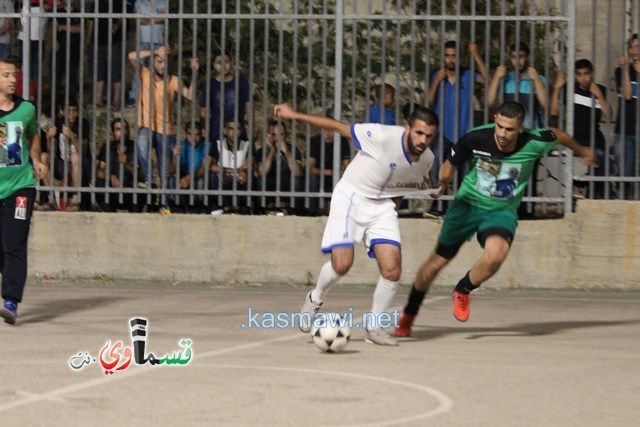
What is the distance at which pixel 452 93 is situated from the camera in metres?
14.9

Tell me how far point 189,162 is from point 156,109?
0.64 m

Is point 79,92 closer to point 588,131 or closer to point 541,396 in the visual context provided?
point 588,131

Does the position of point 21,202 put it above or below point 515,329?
above

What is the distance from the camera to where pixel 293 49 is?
15.1 metres

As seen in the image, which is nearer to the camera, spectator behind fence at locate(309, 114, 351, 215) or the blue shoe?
the blue shoe

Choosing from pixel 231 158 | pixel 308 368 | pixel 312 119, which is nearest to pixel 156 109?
pixel 231 158

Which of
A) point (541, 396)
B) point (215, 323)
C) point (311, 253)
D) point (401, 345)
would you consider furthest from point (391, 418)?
point (311, 253)

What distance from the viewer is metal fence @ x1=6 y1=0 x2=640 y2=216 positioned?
14828 millimetres

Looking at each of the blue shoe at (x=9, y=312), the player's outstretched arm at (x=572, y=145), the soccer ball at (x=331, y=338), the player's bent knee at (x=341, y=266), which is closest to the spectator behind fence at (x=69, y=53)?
the blue shoe at (x=9, y=312)

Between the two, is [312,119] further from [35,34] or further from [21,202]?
[35,34]

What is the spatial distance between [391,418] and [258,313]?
5284 millimetres

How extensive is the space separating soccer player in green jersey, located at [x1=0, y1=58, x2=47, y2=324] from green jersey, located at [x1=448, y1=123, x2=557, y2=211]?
3281 millimetres

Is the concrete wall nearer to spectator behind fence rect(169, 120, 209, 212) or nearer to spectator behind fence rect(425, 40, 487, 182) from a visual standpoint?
spectator behind fence rect(169, 120, 209, 212)

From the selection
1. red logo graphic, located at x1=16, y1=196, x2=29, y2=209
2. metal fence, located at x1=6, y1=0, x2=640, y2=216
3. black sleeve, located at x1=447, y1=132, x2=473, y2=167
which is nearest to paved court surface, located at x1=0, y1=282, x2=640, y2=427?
red logo graphic, located at x1=16, y1=196, x2=29, y2=209
